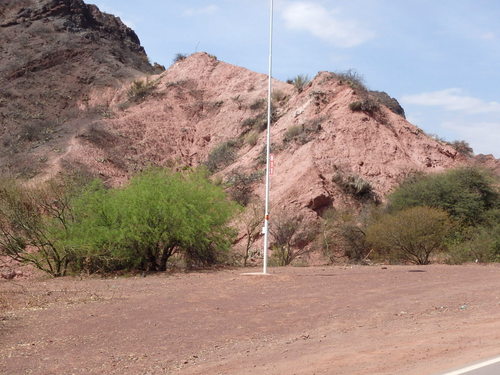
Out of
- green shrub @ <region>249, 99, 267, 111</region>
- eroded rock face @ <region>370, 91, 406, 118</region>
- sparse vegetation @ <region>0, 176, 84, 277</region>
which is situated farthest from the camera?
eroded rock face @ <region>370, 91, 406, 118</region>

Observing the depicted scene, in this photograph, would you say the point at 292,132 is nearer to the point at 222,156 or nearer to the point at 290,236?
the point at 222,156

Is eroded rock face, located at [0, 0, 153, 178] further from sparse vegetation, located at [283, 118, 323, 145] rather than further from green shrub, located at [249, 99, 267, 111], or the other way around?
sparse vegetation, located at [283, 118, 323, 145]

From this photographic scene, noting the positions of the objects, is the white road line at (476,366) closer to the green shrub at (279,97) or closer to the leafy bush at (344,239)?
the leafy bush at (344,239)

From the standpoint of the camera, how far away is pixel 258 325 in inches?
522

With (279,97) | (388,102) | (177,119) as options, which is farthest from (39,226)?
(388,102)

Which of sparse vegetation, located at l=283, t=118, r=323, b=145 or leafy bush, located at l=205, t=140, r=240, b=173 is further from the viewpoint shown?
leafy bush, located at l=205, t=140, r=240, b=173

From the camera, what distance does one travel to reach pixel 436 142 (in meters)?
41.3

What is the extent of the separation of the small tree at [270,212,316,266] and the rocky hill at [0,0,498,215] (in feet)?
6.67

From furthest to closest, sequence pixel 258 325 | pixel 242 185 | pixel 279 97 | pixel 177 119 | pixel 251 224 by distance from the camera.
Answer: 1. pixel 177 119
2. pixel 279 97
3. pixel 242 185
4. pixel 251 224
5. pixel 258 325

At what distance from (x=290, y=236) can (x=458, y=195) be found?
8.48 metres

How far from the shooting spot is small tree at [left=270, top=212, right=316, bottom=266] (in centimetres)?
3133

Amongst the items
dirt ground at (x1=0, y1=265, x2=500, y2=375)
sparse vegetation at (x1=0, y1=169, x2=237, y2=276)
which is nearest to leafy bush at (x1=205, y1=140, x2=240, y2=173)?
sparse vegetation at (x1=0, y1=169, x2=237, y2=276)

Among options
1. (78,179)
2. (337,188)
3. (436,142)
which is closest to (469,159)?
(436,142)

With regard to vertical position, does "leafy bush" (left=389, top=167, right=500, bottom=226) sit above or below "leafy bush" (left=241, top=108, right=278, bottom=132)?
below
